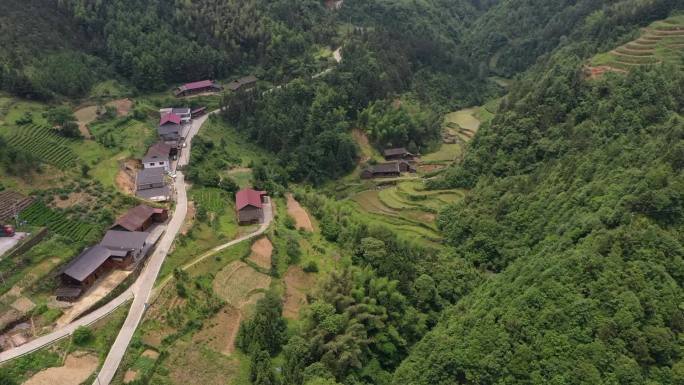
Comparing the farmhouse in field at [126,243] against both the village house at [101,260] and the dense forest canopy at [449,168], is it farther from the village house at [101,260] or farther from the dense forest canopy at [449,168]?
the dense forest canopy at [449,168]

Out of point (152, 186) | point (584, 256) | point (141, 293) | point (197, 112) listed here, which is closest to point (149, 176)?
point (152, 186)

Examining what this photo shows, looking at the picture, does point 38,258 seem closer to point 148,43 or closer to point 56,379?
point 56,379

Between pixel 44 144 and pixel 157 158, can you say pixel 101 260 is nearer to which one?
pixel 157 158

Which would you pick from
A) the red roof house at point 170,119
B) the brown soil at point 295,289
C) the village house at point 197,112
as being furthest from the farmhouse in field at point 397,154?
the brown soil at point 295,289

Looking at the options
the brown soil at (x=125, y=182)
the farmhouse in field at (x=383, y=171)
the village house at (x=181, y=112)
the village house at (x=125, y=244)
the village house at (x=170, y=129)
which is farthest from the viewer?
the farmhouse in field at (x=383, y=171)

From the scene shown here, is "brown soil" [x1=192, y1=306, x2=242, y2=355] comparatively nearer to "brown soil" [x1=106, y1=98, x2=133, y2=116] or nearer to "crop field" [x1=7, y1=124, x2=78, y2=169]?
"crop field" [x1=7, y1=124, x2=78, y2=169]

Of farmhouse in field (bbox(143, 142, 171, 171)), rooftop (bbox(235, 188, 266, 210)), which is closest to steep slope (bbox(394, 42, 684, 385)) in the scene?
rooftop (bbox(235, 188, 266, 210))
